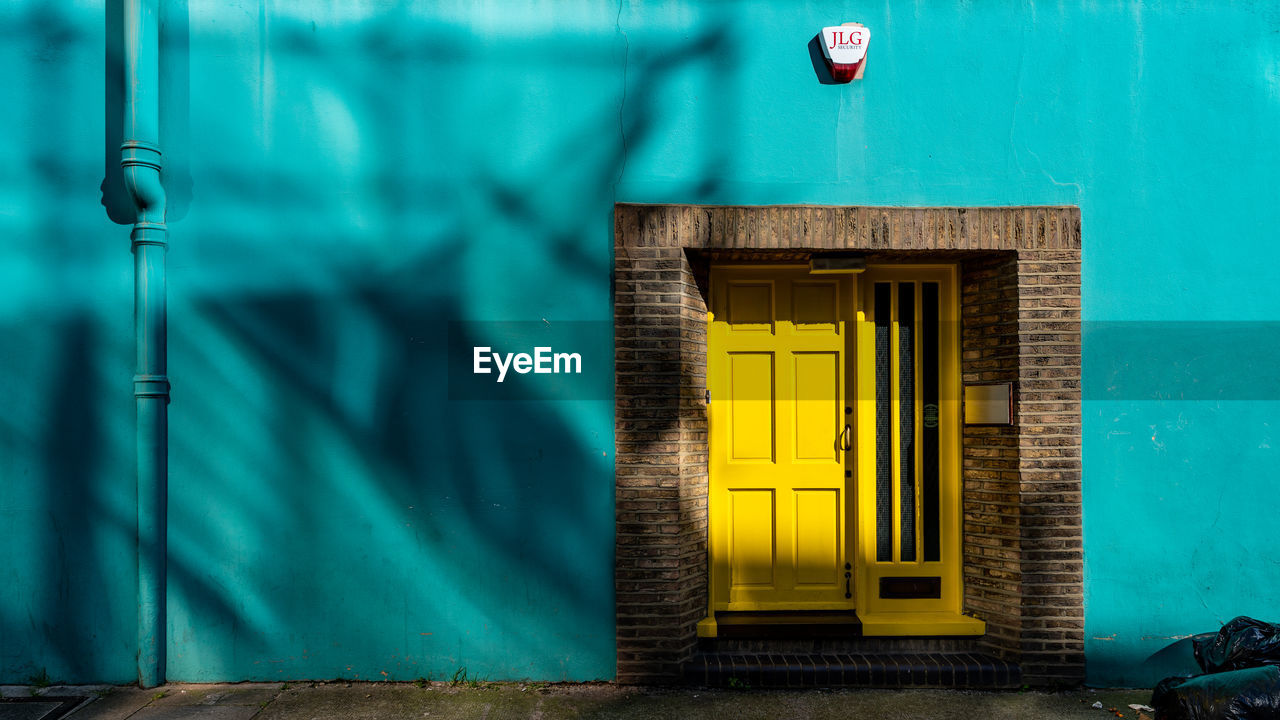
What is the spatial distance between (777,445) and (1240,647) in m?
2.66

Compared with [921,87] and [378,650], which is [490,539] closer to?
[378,650]

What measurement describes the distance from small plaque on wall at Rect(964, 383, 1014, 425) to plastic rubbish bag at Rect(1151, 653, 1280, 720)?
159 cm

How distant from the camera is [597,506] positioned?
4.36m

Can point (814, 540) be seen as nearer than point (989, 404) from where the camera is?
No

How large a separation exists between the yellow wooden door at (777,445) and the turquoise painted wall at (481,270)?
0.79 m

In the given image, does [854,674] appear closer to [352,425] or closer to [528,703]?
[528,703]

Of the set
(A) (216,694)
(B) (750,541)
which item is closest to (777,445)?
(B) (750,541)

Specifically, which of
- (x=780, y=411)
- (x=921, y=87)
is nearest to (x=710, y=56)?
(x=921, y=87)

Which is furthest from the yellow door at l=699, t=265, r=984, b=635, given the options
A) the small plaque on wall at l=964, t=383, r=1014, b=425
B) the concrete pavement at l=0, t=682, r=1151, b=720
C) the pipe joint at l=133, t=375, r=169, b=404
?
the pipe joint at l=133, t=375, r=169, b=404

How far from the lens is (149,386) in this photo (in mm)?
4230

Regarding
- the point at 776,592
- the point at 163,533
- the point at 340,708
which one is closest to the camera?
the point at 340,708

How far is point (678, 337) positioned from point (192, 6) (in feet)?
12.0

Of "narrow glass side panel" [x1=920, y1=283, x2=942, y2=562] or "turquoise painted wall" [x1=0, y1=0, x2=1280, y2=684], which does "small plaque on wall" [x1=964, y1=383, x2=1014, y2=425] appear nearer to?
"narrow glass side panel" [x1=920, y1=283, x2=942, y2=562]

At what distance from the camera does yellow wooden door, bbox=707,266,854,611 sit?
4.76 metres
